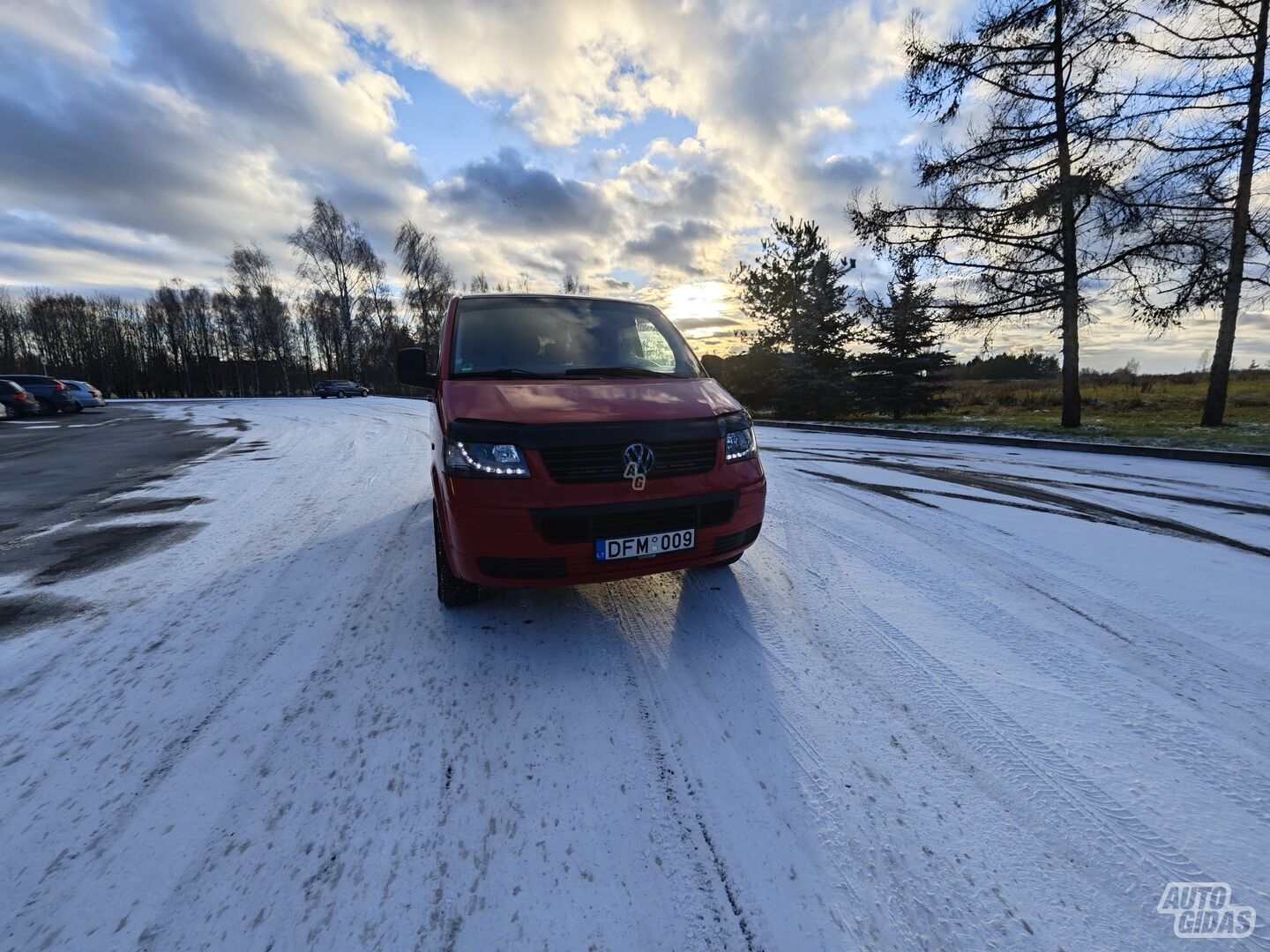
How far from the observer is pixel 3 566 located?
11.2ft

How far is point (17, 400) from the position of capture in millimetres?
17750

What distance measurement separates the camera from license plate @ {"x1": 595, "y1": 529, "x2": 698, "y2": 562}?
237 cm

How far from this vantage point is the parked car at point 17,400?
689 inches

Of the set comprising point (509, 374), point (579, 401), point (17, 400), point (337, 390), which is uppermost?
point (337, 390)

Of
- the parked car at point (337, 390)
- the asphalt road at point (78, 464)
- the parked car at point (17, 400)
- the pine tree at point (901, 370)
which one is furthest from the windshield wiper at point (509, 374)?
the parked car at point (337, 390)

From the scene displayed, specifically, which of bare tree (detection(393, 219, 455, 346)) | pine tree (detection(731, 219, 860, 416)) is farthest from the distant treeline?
pine tree (detection(731, 219, 860, 416))

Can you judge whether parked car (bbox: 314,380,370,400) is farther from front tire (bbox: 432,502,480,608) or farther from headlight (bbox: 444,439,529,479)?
headlight (bbox: 444,439,529,479)

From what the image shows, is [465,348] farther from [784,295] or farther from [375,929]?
[784,295]

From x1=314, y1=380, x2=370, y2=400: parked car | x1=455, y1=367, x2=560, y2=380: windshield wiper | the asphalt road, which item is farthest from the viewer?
x1=314, y1=380, x2=370, y2=400: parked car

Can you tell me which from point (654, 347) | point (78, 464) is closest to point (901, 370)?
point (654, 347)

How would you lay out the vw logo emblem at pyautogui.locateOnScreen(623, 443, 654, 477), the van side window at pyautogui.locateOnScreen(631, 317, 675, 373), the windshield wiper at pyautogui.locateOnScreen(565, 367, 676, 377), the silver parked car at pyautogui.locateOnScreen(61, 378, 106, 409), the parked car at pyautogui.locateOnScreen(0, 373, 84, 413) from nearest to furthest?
the vw logo emblem at pyautogui.locateOnScreen(623, 443, 654, 477) < the windshield wiper at pyautogui.locateOnScreen(565, 367, 676, 377) < the van side window at pyautogui.locateOnScreen(631, 317, 675, 373) < the parked car at pyautogui.locateOnScreen(0, 373, 84, 413) < the silver parked car at pyautogui.locateOnScreen(61, 378, 106, 409)

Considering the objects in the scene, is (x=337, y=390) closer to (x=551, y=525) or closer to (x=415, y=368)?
(x=415, y=368)

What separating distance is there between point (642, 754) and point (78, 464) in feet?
32.8

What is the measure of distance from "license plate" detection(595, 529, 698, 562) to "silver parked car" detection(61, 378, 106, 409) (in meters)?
29.5
